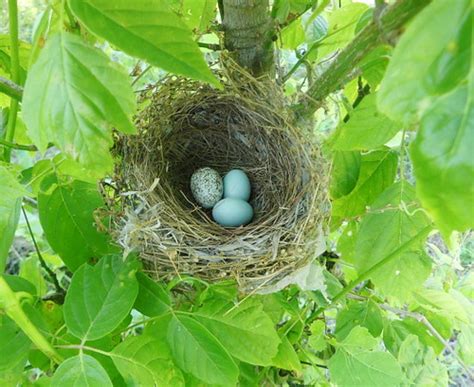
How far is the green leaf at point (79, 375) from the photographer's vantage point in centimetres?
57

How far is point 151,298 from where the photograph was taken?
713 millimetres

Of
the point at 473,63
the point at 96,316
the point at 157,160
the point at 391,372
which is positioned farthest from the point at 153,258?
the point at 473,63

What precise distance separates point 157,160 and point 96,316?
1.20 feet

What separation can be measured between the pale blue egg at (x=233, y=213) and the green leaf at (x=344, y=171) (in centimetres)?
27

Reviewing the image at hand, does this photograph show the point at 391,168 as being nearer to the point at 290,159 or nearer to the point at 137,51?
the point at 290,159

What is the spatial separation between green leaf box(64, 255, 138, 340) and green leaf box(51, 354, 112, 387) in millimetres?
52

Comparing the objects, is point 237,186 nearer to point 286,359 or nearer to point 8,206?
point 286,359

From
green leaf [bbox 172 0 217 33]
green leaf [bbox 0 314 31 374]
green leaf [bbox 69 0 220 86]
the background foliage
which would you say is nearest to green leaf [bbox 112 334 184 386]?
the background foliage

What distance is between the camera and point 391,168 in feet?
2.81

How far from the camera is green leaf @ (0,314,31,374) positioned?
61 centimetres

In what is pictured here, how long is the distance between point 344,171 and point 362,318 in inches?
9.9

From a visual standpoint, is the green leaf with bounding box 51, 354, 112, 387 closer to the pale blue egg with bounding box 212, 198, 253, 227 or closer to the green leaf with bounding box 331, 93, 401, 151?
the green leaf with bounding box 331, 93, 401, 151

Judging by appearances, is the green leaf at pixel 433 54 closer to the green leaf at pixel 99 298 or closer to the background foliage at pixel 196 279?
the background foliage at pixel 196 279

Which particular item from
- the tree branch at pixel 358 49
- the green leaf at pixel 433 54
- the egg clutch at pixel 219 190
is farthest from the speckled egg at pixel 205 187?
the green leaf at pixel 433 54
